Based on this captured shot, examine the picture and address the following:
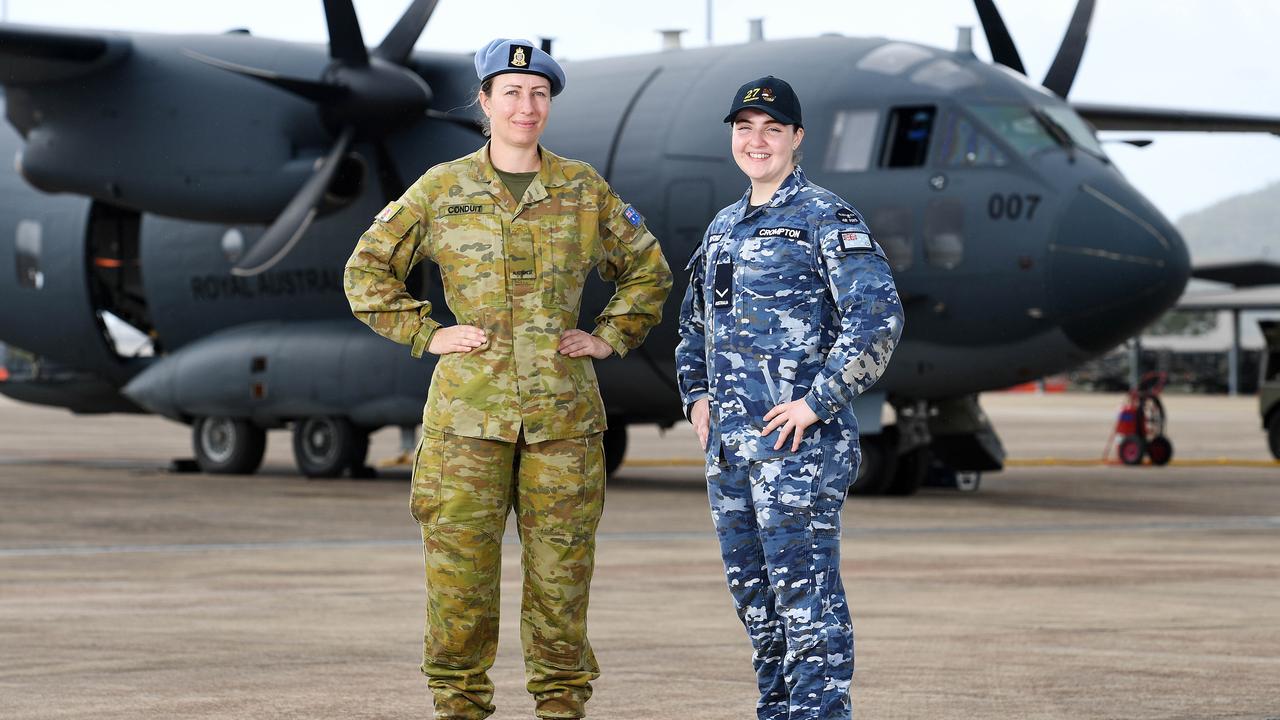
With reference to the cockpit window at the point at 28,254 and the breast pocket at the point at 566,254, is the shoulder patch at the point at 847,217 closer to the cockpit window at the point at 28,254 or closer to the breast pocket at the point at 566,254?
the breast pocket at the point at 566,254

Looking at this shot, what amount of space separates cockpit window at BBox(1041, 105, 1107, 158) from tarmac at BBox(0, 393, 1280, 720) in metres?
3.24

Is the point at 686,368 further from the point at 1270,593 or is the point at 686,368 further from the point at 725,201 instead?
the point at 725,201

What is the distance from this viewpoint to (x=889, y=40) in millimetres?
17062

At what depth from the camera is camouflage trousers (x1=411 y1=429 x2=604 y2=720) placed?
5086mm

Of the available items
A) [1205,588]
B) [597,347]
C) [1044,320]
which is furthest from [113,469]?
[597,347]

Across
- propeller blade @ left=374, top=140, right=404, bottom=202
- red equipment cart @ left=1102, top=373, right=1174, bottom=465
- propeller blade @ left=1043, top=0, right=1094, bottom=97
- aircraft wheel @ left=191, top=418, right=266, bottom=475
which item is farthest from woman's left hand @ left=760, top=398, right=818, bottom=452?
red equipment cart @ left=1102, top=373, right=1174, bottom=465

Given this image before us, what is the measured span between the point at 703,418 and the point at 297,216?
506 inches

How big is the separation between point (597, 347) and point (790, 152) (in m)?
0.79

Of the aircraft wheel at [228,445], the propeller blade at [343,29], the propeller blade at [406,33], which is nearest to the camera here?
the propeller blade at [343,29]

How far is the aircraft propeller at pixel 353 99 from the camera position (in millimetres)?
17500

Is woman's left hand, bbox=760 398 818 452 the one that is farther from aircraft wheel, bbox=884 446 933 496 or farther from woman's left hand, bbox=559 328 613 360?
aircraft wheel, bbox=884 446 933 496

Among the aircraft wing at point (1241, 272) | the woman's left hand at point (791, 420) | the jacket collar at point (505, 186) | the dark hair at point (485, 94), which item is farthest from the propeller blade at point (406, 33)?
the aircraft wing at point (1241, 272)

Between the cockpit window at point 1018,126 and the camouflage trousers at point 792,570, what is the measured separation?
1115 centimetres

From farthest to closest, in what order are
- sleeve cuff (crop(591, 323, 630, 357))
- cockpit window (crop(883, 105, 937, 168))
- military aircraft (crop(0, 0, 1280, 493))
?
1. cockpit window (crop(883, 105, 937, 168))
2. military aircraft (crop(0, 0, 1280, 493))
3. sleeve cuff (crop(591, 323, 630, 357))
